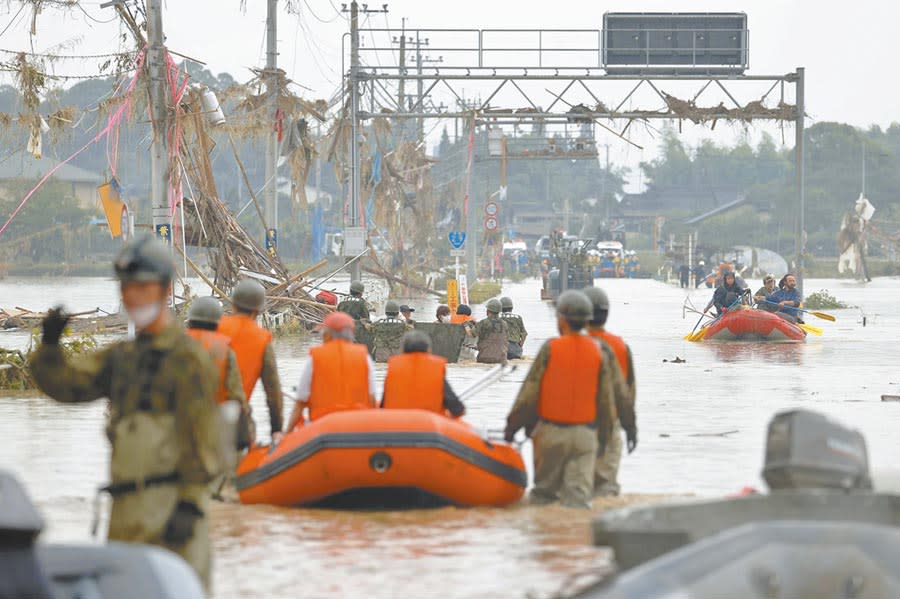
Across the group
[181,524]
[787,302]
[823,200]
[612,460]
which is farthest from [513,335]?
[823,200]

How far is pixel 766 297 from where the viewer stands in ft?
120

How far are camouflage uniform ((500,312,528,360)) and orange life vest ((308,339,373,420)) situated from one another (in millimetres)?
14856

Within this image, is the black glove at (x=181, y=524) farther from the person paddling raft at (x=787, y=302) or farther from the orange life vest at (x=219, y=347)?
the person paddling raft at (x=787, y=302)

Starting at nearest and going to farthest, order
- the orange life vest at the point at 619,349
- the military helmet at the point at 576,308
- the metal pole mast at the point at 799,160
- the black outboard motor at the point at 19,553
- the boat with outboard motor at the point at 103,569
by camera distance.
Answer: the black outboard motor at the point at 19,553 → the boat with outboard motor at the point at 103,569 → the military helmet at the point at 576,308 → the orange life vest at the point at 619,349 → the metal pole mast at the point at 799,160

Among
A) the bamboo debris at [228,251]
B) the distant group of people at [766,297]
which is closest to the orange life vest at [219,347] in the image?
the bamboo debris at [228,251]

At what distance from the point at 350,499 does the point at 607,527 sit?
5.20 meters

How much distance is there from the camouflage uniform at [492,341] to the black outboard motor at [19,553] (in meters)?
21.3

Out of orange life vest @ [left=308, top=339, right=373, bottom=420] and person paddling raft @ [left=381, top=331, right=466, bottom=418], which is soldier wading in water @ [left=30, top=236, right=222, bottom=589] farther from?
person paddling raft @ [left=381, top=331, right=466, bottom=418]

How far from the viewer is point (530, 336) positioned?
3631 cm

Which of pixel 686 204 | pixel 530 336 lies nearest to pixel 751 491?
pixel 530 336

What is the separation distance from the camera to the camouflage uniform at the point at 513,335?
1093 inches

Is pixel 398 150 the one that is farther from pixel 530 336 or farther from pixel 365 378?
pixel 365 378

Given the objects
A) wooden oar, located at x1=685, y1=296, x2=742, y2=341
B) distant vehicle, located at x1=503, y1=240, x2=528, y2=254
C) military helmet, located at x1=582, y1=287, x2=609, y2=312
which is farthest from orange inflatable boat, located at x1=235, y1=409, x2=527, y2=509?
distant vehicle, located at x1=503, y1=240, x2=528, y2=254

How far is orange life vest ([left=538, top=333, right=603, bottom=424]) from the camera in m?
11.9
